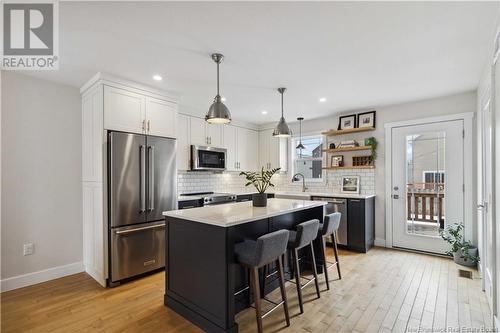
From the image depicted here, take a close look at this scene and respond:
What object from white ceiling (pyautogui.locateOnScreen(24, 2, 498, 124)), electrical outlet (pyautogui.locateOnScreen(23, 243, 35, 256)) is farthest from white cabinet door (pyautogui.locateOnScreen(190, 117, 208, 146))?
electrical outlet (pyautogui.locateOnScreen(23, 243, 35, 256))

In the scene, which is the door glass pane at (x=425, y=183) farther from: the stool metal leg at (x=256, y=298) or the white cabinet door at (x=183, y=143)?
the white cabinet door at (x=183, y=143)

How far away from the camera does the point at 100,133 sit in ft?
10.0

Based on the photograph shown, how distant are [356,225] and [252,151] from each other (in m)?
2.77

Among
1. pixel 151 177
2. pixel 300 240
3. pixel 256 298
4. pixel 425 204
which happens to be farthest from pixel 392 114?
pixel 151 177

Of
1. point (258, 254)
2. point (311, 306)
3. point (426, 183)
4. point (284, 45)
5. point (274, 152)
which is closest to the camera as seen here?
point (258, 254)

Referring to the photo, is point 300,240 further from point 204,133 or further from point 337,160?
point 204,133

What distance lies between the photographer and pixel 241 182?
602 cm

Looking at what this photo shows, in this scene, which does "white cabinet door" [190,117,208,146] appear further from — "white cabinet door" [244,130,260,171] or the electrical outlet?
the electrical outlet

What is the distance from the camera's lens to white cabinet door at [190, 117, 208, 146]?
15.4 feet

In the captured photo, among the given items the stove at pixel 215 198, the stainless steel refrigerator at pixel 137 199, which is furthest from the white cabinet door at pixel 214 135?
the stainless steel refrigerator at pixel 137 199

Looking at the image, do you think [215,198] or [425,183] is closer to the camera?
[425,183]

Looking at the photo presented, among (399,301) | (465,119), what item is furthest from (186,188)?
(465,119)

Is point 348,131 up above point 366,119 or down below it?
below

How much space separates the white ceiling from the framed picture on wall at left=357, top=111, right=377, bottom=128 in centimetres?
84
